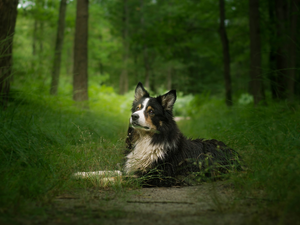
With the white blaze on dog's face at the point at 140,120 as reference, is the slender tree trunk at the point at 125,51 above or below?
above

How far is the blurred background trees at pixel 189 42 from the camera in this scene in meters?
8.03

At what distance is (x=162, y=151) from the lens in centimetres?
402

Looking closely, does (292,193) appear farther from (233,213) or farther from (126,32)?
(126,32)

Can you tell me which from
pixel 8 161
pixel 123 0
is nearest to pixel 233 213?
pixel 8 161

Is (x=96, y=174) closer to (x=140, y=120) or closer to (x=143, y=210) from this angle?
(x=140, y=120)

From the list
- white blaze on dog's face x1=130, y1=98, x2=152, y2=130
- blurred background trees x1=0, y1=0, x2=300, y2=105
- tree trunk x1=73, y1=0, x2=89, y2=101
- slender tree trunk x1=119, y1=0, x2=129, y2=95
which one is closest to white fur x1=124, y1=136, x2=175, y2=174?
white blaze on dog's face x1=130, y1=98, x2=152, y2=130

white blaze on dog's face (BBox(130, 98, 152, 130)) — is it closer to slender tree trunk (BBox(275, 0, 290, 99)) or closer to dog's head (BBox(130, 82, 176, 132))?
dog's head (BBox(130, 82, 176, 132))

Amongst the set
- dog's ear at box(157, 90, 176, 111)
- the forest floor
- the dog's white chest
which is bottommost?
the forest floor

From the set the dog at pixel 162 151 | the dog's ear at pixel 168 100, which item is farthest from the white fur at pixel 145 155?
the dog's ear at pixel 168 100

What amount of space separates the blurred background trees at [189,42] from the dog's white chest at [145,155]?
2.32m

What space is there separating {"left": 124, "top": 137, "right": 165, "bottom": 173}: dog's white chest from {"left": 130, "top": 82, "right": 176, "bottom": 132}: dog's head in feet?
0.83

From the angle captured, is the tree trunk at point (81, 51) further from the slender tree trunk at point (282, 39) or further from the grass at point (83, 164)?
the slender tree trunk at point (282, 39)

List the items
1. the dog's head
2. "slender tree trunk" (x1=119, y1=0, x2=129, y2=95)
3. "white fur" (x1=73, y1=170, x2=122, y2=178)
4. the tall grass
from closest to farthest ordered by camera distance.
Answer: the tall grass, "white fur" (x1=73, y1=170, x2=122, y2=178), the dog's head, "slender tree trunk" (x1=119, y1=0, x2=129, y2=95)

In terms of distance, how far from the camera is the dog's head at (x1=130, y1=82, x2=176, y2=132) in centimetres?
399
